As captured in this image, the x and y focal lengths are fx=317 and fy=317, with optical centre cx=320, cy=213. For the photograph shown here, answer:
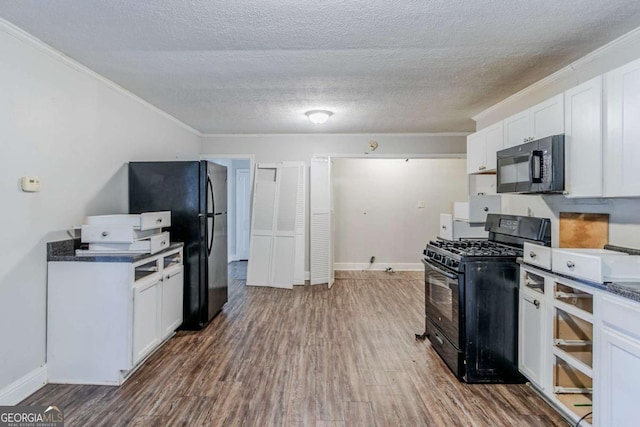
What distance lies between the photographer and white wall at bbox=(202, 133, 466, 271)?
5.37m

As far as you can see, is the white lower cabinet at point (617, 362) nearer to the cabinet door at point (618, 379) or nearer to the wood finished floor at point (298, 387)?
the cabinet door at point (618, 379)

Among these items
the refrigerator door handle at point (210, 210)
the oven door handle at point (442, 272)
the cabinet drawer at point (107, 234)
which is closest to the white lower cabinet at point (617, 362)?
the oven door handle at point (442, 272)

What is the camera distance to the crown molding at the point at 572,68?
7.20 feet

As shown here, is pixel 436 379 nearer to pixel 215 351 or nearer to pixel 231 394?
pixel 231 394

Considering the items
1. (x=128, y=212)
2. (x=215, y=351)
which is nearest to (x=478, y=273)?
(x=215, y=351)

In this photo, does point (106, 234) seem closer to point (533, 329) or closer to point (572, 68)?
point (533, 329)

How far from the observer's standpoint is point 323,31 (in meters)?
2.15

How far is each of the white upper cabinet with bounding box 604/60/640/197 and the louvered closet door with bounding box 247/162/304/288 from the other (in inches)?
156

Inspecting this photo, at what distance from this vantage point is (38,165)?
90.4 inches

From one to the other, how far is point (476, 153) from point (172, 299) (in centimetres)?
345

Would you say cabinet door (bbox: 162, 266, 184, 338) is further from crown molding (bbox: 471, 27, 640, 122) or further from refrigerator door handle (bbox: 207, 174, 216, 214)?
crown molding (bbox: 471, 27, 640, 122)

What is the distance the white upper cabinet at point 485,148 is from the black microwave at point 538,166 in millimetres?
483

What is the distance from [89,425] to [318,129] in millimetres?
4330

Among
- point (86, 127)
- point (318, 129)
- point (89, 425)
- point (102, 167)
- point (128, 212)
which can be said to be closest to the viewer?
point (89, 425)
